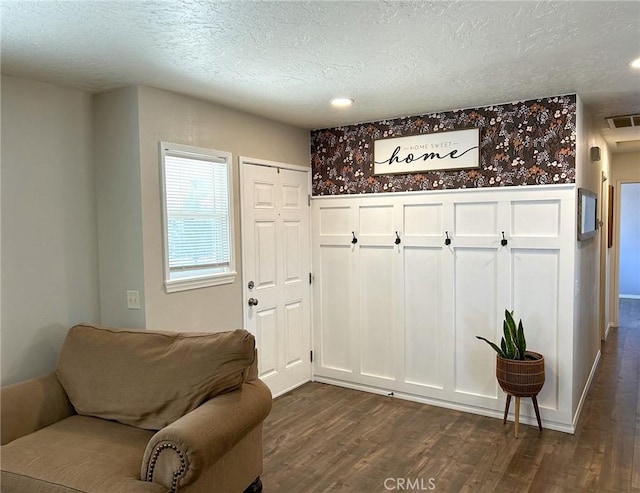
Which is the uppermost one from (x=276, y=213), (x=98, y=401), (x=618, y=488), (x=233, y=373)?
(x=276, y=213)

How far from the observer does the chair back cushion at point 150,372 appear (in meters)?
2.25

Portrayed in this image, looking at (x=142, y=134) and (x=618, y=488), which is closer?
(x=618, y=488)

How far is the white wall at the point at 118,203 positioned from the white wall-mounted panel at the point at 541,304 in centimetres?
258

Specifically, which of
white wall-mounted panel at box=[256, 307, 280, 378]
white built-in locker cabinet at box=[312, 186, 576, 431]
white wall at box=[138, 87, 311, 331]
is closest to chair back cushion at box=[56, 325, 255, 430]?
white wall at box=[138, 87, 311, 331]

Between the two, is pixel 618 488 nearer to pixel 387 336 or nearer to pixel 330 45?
pixel 387 336

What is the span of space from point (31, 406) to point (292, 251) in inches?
88.6

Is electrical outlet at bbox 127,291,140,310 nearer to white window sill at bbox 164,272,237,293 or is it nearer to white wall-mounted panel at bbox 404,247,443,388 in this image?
white window sill at bbox 164,272,237,293

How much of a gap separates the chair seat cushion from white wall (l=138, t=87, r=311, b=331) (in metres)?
0.76

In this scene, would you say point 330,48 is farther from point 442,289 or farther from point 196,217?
point 442,289

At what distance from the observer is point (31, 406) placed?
7.70 ft

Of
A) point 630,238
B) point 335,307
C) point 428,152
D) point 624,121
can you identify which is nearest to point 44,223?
point 335,307

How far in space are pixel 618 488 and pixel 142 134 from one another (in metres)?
3.37

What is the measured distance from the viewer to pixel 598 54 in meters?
2.38

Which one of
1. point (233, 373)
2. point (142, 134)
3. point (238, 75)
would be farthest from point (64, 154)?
point (233, 373)
